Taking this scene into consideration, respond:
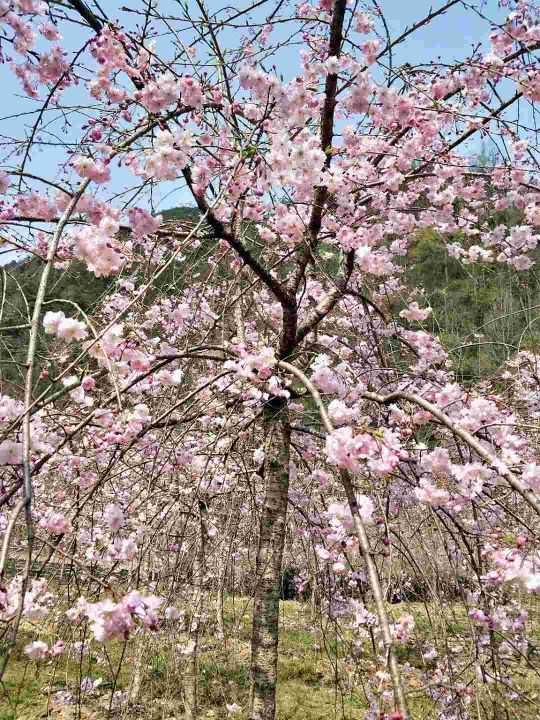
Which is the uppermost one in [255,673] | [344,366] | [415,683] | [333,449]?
[344,366]

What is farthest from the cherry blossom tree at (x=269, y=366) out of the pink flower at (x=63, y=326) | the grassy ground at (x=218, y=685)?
the grassy ground at (x=218, y=685)

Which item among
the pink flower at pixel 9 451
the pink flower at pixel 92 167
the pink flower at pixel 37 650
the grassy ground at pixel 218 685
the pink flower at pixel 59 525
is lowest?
the grassy ground at pixel 218 685

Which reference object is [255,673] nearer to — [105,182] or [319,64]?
[105,182]

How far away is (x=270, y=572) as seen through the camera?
2.30 metres

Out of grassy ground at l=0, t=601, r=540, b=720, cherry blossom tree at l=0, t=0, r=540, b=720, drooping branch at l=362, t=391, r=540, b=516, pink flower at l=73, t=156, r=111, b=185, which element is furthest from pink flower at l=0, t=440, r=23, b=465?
grassy ground at l=0, t=601, r=540, b=720

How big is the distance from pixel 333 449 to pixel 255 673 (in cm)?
135

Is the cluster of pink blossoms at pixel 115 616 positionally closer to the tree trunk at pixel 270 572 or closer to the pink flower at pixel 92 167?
the tree trunk at pixel 270 572

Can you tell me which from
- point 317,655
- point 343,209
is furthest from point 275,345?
point 317,655

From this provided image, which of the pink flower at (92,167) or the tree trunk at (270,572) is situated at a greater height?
the pink flower at (92,167)

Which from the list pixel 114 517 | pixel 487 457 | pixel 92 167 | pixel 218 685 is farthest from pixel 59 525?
pixel 218 685

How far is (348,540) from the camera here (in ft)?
5.80

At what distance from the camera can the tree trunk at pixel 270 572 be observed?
7.20 feet

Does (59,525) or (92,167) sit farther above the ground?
(92,167)

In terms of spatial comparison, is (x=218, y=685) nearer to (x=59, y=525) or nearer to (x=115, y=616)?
(x=59, y=525)
